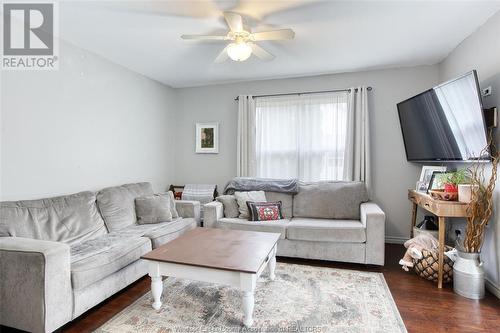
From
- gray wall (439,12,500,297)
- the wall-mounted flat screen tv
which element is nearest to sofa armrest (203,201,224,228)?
the wall-mounted flat screen tv

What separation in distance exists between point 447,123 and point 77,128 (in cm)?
388

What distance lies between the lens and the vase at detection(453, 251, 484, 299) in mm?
2250

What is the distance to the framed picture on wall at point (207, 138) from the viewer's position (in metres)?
4.48

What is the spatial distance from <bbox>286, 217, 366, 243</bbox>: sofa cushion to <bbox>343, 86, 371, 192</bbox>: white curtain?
2.83 ft

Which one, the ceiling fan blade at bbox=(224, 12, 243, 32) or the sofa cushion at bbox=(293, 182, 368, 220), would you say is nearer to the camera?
the ceiling fan blade at bbox=(224, 12, 243, 32)

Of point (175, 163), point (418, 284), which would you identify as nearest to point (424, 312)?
point (418, 284)

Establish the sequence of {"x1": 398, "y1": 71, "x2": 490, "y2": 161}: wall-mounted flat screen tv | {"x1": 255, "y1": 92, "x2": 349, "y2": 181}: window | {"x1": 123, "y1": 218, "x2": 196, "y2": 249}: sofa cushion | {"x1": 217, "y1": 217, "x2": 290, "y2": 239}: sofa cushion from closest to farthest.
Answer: {"x1": 398, "y1": 71, "x2": 490, "y2": 161}: wall-mounted flat screen tv → {"x1": 123, "y1": 218, "x2": 196, "y2": 249}: sofa cushion → {"x1": 217, "y1": 217, "x2": 290, "y2": 239}: sofa cushion → {"x1": 255, "y1": 92, "x2": 349, "y2": 181}: window

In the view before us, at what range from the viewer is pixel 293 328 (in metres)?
1.85

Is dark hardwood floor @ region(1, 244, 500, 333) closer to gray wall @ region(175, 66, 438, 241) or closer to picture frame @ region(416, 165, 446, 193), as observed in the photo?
picture frame @ region(416, 165, 446, 193)

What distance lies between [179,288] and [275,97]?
2948mm

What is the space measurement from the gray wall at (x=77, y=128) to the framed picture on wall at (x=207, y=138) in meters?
0.63

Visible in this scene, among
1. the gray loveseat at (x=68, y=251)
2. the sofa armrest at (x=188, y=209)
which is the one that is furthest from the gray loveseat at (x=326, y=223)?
the gray loveseat at (x=68, y=251)

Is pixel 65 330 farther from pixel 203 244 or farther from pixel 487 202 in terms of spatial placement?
pixel 487 202

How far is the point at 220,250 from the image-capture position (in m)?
2.15
